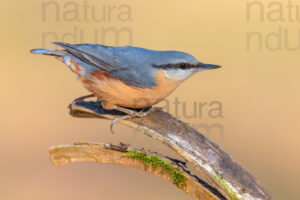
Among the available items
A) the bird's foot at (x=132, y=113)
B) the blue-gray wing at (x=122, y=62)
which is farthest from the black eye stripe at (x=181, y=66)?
the bird's foot at (x=132, y=113)

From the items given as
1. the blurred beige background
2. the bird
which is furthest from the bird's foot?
the blurred beige background

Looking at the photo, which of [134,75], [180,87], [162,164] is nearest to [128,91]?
[134,75]

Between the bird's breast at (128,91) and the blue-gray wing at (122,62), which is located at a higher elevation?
the blue-gray wing at (122,62)

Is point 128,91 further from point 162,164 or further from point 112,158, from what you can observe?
point 162,164

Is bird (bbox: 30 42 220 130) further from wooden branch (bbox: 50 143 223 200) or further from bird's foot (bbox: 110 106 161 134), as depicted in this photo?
wooden branch (bbox: 50 143 223 200)

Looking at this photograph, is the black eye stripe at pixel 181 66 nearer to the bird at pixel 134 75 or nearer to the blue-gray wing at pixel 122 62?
the bird at pixel 134 75

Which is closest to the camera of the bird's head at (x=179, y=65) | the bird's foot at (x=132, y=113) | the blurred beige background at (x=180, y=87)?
the bird's foot at (x=132, y=113)

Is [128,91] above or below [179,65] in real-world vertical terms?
below
